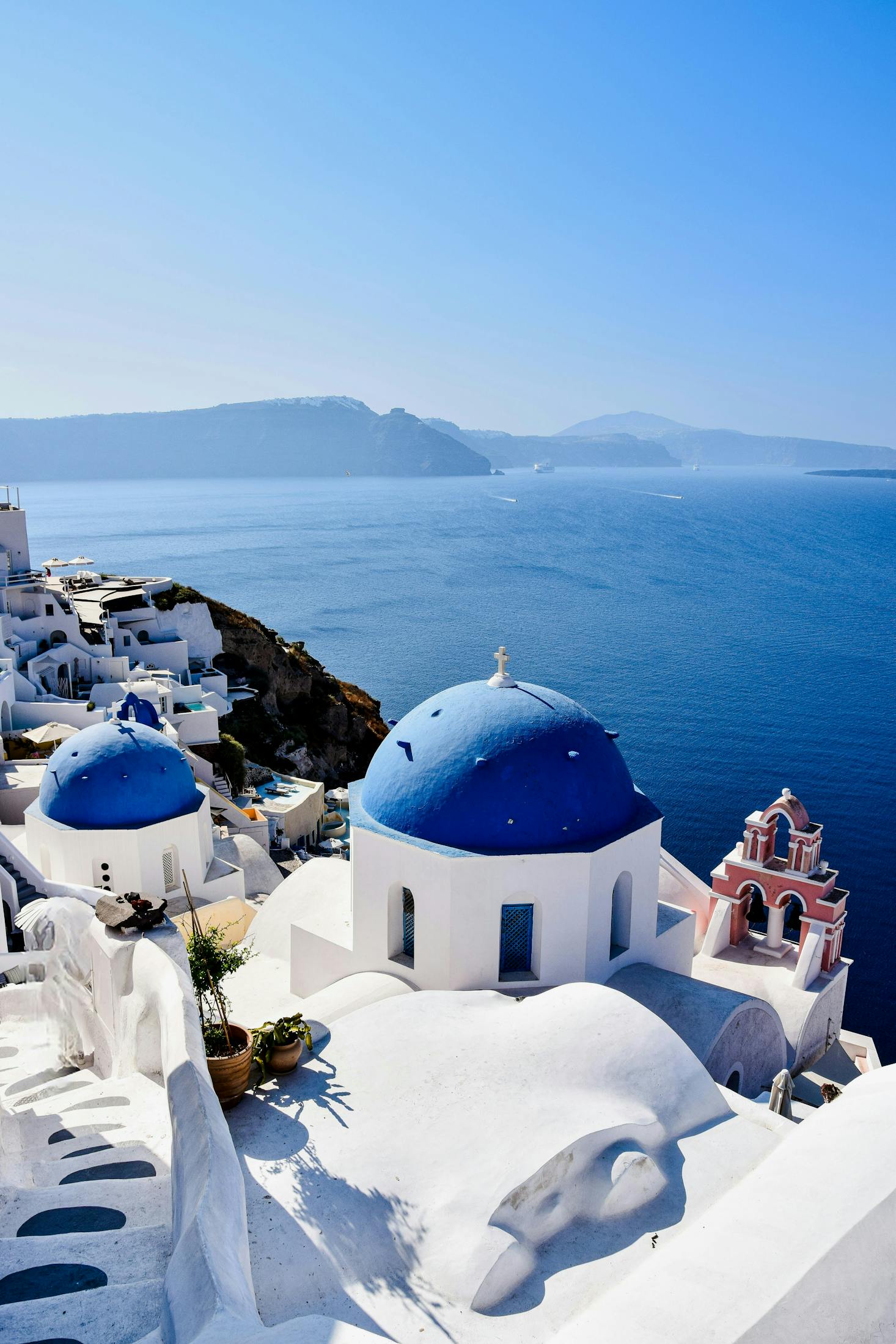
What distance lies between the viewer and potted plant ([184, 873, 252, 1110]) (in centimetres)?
873

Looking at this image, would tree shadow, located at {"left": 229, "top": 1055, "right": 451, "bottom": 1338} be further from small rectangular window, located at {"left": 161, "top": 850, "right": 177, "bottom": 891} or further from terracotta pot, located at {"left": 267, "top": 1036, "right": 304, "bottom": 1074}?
small rectangular window, located at {"left": 161, "top": 850, "right": 177, "bottom": 891}

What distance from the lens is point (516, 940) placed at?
11992mm

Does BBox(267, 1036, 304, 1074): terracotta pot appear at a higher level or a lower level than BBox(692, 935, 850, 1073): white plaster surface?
higher

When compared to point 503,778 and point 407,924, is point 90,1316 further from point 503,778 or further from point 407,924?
point 407,924

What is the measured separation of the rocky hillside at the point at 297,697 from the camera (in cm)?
4950

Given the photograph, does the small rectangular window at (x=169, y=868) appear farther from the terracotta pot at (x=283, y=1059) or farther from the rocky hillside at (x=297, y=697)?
the rocky hillside at (x=297, y=697)

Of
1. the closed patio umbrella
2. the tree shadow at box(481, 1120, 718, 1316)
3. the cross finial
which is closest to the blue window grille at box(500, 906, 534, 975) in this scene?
the cross finial

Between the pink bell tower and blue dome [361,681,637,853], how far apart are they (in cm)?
532

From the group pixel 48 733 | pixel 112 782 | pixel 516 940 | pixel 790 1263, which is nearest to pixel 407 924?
pixel 516 940

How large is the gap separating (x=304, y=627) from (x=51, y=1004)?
2579 inches

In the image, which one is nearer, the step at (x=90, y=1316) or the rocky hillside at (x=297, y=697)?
the step at (x=90, y=1316)

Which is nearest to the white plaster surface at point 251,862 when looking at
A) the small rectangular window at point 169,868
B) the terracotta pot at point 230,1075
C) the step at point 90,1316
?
the small rectangular window at point 169,868

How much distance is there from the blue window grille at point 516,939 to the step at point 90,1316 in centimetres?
747

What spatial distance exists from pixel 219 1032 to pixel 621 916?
19.5 feet
